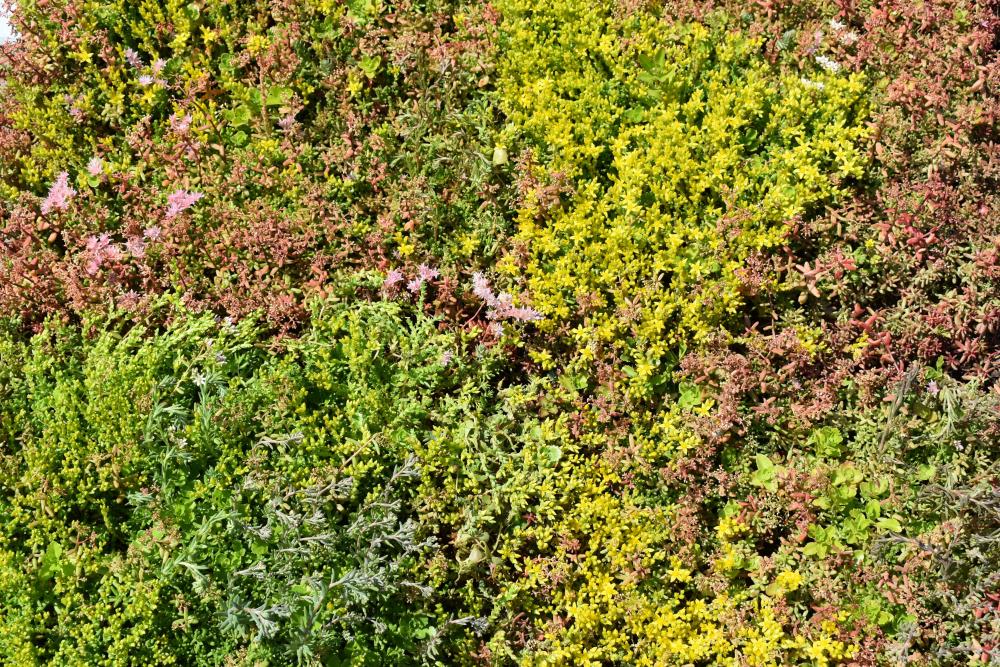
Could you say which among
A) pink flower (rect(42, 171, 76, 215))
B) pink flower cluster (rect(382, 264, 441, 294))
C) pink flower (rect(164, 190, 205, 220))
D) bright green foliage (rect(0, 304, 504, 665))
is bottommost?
bright green foliage (rect(0, 304, 504, 665))

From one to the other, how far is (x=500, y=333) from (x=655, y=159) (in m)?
1.10

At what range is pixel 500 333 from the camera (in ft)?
14.2

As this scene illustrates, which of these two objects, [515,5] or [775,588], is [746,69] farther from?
[775,588]

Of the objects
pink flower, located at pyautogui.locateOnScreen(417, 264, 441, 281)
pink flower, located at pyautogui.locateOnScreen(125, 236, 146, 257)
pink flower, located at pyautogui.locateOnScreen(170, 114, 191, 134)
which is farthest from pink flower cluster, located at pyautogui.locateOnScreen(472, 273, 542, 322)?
pink flower, located at pyautogui.locateOnScreen(170, 114, 191, 134)

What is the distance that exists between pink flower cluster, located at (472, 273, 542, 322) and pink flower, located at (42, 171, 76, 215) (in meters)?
2.03

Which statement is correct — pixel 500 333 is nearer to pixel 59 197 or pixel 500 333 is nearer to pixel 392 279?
pixel 392 279

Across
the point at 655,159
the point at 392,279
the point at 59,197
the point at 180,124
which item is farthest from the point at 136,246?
the point at 655,159

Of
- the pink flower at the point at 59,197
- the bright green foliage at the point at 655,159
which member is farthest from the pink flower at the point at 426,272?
the pink flower at the point at 59,197

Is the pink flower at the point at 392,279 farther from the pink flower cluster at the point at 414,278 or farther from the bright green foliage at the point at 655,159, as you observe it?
the bright green foliage at the point at 655,159

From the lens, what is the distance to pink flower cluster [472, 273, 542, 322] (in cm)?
435

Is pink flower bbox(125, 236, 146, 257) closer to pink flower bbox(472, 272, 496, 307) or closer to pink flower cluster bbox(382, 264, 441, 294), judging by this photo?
pink flower cluster bbox(382, 264, 441, 294)

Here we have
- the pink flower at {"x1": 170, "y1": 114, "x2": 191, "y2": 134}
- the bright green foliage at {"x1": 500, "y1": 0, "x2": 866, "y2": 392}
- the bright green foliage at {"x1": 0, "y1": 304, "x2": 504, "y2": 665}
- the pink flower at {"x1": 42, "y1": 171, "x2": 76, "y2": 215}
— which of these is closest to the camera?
the bright green foliage at {"x1": 0, "y1": 304, "x2": 504, "y2": 665}

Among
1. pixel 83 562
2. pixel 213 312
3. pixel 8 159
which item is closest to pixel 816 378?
pixel 213 312

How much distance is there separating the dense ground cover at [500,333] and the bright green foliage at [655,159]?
2 cm
